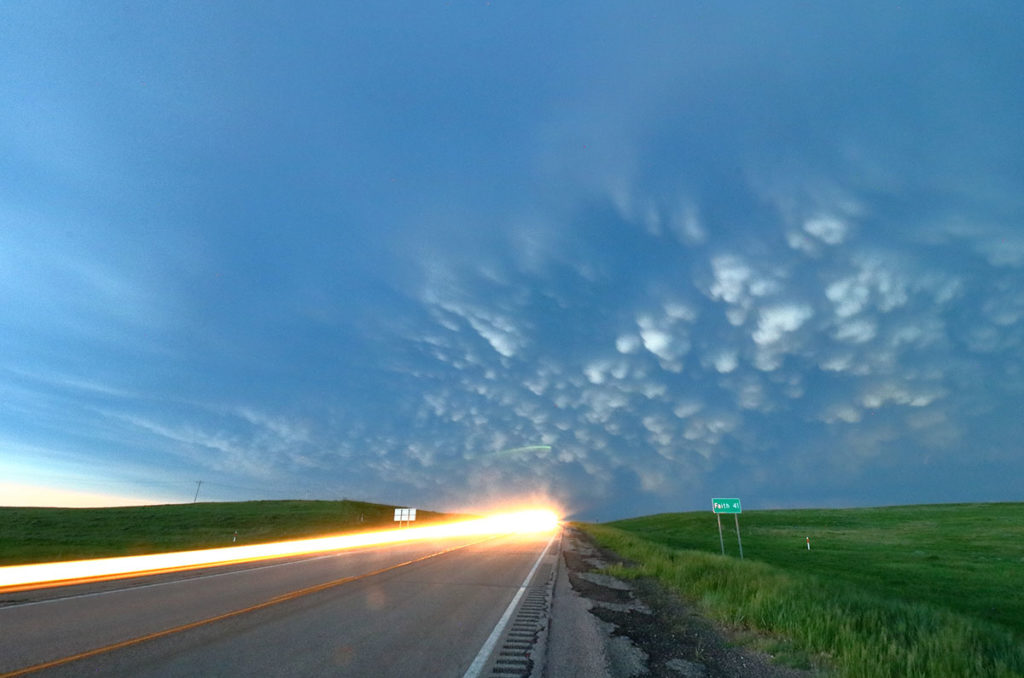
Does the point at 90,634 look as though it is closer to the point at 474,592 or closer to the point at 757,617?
the point at 474,592

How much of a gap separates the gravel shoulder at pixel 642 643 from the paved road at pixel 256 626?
1451mm

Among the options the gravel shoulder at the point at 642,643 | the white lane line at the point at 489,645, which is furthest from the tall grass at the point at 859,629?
the white lane line at the point at 489,645

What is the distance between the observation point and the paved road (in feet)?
22.2

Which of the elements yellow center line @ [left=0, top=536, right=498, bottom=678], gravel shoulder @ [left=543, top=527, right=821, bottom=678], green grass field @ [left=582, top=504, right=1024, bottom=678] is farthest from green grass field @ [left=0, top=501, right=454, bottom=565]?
green grass field @ [left=582, top=504, right=1024, bottom=678]

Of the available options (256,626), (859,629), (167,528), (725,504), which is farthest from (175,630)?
(167,528)

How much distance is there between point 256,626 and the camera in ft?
29.4

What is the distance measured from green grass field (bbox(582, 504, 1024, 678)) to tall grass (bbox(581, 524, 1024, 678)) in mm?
25

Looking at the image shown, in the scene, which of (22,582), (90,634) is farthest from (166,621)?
(22,582)

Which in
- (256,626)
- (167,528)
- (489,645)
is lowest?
(489,645)

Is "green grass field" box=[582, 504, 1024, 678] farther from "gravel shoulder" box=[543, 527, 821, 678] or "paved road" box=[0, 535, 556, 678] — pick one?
"paved road" box=[0, 535, 556, 678]

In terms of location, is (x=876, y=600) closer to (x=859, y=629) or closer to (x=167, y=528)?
(x=859, y=629)

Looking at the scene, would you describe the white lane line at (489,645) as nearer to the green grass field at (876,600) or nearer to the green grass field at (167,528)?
the green grass field at (876,600)

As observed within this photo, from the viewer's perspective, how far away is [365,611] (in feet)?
35.4

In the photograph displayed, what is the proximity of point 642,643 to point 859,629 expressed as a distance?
3867 millimetres
